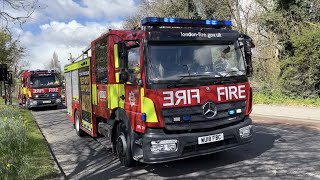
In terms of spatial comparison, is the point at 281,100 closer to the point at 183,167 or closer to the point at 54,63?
the point at 183,167

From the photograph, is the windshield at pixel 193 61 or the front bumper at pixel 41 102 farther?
the front bumper at pixel 41 102

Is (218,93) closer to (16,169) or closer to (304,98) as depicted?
(16,169)

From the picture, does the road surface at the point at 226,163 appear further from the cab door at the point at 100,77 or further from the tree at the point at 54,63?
the tree at the point at 54,63

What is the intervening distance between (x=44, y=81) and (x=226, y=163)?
20.1 meters

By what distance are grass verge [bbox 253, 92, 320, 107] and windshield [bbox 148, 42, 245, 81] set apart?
1306cm

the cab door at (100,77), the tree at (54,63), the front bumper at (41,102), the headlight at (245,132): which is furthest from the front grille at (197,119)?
the tree at (54,63)

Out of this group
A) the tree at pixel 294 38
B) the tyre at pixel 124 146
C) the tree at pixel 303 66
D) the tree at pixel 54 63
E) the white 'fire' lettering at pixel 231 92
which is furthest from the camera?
the tree at pixel 54 63

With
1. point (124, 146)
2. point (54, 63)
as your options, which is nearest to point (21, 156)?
point (124, 146)

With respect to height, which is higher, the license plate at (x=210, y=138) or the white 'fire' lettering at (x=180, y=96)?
the white 'fire' lettering at (x=180, y=96)

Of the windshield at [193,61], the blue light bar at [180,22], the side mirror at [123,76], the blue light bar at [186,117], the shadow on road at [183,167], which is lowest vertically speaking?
the shadow on road at [183,167]

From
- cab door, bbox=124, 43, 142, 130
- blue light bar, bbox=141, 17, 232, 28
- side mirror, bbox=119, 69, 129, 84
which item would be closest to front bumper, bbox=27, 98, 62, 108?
cab door, bbox=124, 43, 142, 130

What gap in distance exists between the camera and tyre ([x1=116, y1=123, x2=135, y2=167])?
7141mm

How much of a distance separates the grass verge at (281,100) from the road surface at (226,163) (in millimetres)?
9894

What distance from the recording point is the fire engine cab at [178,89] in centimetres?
629
